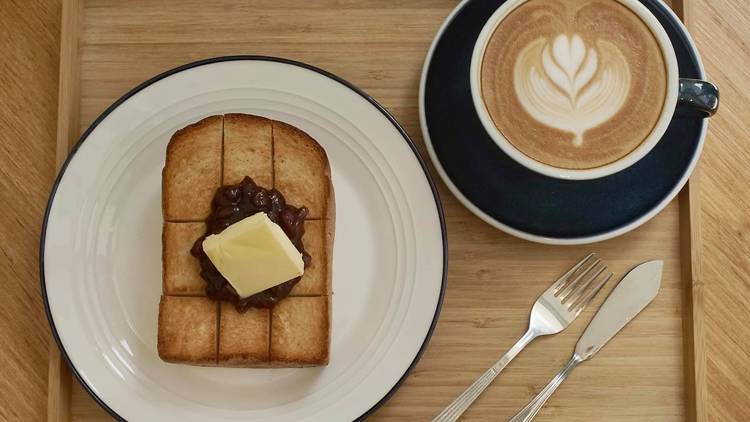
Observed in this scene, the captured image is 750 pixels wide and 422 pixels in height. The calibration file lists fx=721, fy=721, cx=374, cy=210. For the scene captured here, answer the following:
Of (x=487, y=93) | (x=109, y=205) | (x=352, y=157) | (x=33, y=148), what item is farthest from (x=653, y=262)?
(x=33, y=148)

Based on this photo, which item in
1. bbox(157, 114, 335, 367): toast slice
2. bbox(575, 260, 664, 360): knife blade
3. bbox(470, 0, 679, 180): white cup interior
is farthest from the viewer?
bbox(575, 260, 664, 360): knife blade

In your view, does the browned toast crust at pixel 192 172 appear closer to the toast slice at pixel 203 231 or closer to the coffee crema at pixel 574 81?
the toast slice at pixel 203 231

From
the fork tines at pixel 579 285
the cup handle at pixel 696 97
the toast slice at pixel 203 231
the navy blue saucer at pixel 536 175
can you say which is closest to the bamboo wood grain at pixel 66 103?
the toast slice at pixel 203 231

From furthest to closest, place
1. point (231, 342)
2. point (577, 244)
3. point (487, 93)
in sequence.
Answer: point (577, 244), point (231, 342), point (487, 93)

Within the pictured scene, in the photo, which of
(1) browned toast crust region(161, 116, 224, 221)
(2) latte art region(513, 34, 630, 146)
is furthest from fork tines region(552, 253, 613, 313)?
(1) browned toast crust region(161, 116, 224, 221)

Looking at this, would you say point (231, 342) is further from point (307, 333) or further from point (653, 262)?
point (653, 262)

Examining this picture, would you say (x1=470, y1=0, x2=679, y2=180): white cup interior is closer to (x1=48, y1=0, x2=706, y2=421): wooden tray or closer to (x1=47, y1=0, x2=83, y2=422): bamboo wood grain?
(x1=48, y1=0, x2=706, y2=421): wooden tray

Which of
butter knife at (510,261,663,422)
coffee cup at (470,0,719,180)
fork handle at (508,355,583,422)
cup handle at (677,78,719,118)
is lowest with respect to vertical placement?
fork handle at (508,355,583,422)

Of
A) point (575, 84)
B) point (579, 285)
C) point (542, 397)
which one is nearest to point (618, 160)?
point (575, 84)
